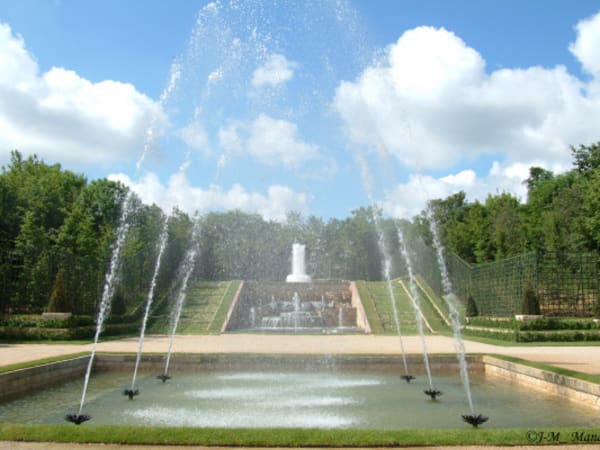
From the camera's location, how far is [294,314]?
31.6 metres

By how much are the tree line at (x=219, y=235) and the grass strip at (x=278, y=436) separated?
17.3 metres

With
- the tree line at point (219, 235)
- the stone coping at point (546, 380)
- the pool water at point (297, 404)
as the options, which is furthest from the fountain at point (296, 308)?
the pool water at point (297, 404)

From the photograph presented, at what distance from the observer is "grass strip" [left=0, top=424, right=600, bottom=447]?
5730 millimetres

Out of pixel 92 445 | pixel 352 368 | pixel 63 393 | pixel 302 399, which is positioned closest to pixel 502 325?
pixel 352 368

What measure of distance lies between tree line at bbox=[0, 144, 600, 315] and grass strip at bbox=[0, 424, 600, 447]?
17329 millimetres

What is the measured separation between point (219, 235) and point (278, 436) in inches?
2275

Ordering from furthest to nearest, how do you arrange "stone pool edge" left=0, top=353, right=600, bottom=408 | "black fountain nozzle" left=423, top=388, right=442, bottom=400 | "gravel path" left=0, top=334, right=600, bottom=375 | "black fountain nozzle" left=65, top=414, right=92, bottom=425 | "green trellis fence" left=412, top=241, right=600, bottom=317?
"green trellis fence" left=412, top=241, right=600, bottom=317
"gravel path" left=0, top=334, right=600, bottom=375
"stone pool edge" left=0, top=353, right=600, bottom=408
"black fountain nozzle" left=423, top=388, right=442, bottom=400
"black fountain nozzle" left=65, top=414, right=92, bottom=425

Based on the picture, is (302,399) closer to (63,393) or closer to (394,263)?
(63,393)

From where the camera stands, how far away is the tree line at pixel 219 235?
26281 mm

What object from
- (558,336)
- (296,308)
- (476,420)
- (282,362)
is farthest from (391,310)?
(476,420)

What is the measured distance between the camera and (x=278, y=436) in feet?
19.3

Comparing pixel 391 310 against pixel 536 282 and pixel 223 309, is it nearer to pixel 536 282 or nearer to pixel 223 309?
pixel 536 282

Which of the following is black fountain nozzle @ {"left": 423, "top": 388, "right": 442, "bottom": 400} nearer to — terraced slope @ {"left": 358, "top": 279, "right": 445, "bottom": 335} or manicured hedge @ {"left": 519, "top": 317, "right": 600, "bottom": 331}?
manicured hedge @ {"left": 519, "top": 317, "right": 600, "bottom": 331}

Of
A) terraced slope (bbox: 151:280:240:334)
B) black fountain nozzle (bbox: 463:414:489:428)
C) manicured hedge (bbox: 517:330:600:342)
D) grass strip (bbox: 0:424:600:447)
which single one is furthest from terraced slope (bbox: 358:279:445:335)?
grass strip (bbox: 0:424:600:447)
